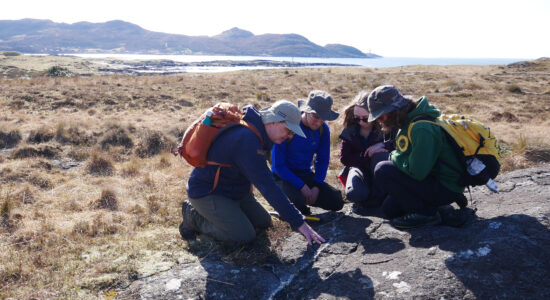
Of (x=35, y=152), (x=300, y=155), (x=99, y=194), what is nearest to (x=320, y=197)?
(x=300, y=155)

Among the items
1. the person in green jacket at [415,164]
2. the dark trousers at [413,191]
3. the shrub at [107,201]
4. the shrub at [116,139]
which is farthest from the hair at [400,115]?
the shrub at [116,139]

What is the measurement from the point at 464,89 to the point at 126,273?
2226 centimetres

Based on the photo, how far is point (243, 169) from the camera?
10.9ft

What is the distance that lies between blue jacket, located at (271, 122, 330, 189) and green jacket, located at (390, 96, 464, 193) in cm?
132

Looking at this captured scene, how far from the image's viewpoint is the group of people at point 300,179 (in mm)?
3287

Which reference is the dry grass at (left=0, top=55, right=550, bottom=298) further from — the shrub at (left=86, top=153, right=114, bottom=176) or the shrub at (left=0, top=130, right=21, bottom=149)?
the shrub at (left=0, top=130, right=21, bottom=149)

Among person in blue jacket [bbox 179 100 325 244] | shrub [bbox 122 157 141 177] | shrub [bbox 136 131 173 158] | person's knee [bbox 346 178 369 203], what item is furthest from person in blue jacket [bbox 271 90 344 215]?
shrub [bbox 136 131 173 158]

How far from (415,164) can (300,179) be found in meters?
1.62

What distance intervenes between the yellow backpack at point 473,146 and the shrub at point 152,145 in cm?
699

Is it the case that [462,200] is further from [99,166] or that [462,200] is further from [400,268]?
[99,166]

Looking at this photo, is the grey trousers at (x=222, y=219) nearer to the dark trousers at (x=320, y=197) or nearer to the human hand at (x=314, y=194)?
the dark trousers at (x=320, y=197)

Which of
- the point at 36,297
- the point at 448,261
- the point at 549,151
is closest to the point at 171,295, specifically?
the point at 36,297

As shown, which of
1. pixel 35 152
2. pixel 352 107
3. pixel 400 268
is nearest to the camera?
pixel 400 268

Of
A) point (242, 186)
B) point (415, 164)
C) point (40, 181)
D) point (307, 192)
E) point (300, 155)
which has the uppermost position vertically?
point (415, 164)
